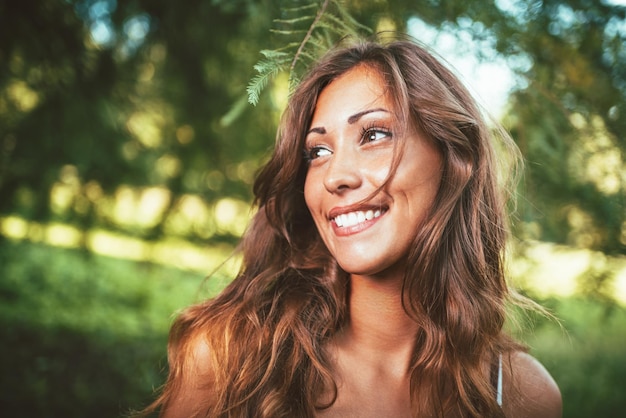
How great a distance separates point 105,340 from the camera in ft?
19.7

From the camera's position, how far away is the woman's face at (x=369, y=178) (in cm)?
206

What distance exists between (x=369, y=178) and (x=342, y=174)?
96 mm

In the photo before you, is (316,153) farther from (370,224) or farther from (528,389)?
(528,389)

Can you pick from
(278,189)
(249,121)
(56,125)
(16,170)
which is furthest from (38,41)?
(278,189)

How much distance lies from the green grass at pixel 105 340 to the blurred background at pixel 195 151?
1.0 inches

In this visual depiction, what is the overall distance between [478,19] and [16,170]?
12.1ft

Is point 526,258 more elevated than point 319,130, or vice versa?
point 319,130

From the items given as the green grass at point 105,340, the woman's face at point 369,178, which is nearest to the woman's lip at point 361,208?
the woman's face at point 369,178

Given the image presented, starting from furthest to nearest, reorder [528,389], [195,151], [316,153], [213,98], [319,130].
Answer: [195,151] < [213,98] < [528,389] < [316,153] < [319,130]

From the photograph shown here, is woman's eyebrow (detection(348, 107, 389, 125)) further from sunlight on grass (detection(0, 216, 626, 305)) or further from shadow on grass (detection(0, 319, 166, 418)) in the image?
shadow on grass (detection(0, 319, 166, 418))

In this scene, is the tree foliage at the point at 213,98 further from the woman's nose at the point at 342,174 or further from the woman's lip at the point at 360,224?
the woman's lip at the point at 360,224

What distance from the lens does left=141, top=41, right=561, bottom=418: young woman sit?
2.11 meters

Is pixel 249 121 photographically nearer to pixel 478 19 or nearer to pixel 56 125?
pixel 56 125

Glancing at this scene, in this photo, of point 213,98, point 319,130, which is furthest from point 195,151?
point 319,130
